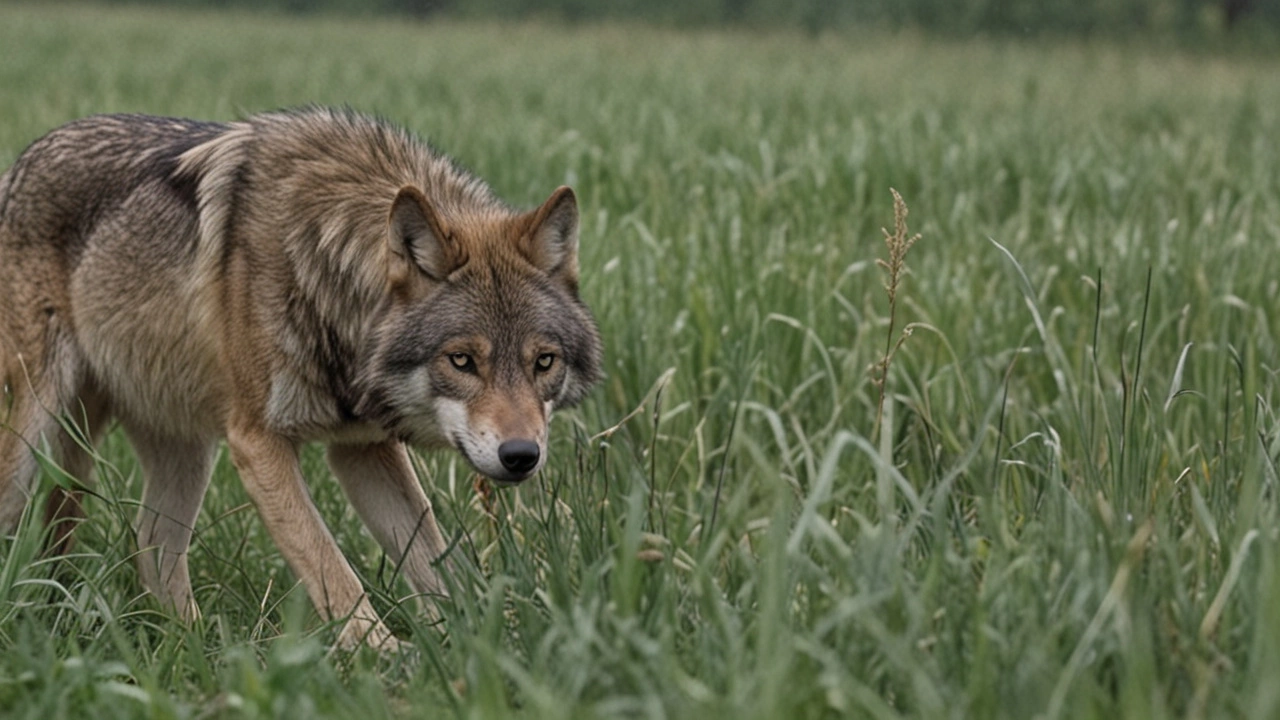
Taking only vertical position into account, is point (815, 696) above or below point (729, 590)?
above

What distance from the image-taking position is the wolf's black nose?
3420 mm

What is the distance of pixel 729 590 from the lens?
3289 millimetres

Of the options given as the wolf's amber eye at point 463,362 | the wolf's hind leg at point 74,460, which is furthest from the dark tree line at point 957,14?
the wolf's amber eye at point 463,362

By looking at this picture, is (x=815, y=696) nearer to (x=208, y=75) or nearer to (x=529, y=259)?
(x=529, y=259)

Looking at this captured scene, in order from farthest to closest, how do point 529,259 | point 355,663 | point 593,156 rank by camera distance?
1. point 593,156
2. point 529,259
3. point 355,663

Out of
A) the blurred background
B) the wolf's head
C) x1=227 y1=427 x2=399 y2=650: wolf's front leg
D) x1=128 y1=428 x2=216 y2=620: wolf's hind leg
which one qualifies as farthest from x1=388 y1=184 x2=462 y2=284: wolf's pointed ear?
the blurred background

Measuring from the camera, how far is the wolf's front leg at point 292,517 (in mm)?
3768

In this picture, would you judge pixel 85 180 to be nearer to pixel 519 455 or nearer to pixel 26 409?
pixel 26 409

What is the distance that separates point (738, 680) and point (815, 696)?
0.16 m

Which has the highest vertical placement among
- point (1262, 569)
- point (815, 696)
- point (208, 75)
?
point (1262, 569)

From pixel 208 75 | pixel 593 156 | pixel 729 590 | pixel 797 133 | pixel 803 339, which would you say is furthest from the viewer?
pixel 208 75

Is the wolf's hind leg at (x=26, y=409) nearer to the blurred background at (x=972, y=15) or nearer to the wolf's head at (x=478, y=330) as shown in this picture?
the wolf's head at (x=478, y=330)

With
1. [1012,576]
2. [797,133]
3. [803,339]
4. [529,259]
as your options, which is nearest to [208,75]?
[797,133]

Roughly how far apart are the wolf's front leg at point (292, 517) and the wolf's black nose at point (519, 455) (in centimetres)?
58
